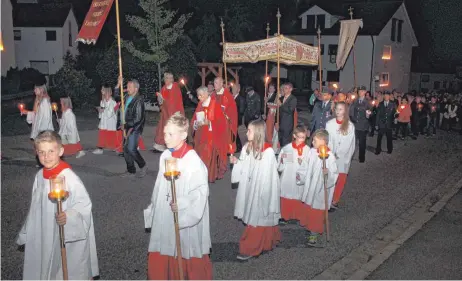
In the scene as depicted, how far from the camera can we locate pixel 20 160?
11734 millimetres

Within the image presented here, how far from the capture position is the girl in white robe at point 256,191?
19.7 feet

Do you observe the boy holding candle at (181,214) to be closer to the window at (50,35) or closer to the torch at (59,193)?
the torch at (59,193)

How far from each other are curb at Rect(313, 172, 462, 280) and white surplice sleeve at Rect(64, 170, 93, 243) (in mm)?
2943

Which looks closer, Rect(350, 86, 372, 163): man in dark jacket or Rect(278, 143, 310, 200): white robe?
Rect(278, 143, 310, 200): white robe

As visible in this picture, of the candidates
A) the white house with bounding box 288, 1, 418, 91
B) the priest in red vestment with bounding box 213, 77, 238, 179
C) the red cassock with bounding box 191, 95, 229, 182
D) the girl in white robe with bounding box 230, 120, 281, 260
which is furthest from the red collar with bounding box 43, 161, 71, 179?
the white house with bounding box 288, 1, 418, 91

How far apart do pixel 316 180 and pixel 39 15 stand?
41.0 m

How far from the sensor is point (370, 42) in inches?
1436

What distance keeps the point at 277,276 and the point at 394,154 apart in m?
10.2

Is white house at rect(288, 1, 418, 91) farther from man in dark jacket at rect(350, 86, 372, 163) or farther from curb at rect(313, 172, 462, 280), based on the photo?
curb at rect(313, 172, 462, 280)

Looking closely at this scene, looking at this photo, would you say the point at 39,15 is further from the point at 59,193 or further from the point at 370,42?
the point at 59,193

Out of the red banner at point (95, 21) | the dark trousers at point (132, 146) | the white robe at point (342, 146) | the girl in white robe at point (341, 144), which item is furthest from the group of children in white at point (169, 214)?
the red banner at point (95, 21)

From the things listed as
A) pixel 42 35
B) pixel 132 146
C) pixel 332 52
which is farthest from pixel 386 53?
pixel 132 146

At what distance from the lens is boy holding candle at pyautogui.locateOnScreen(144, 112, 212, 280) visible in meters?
4.40

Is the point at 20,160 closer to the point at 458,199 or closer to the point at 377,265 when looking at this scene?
the point at 377,265
